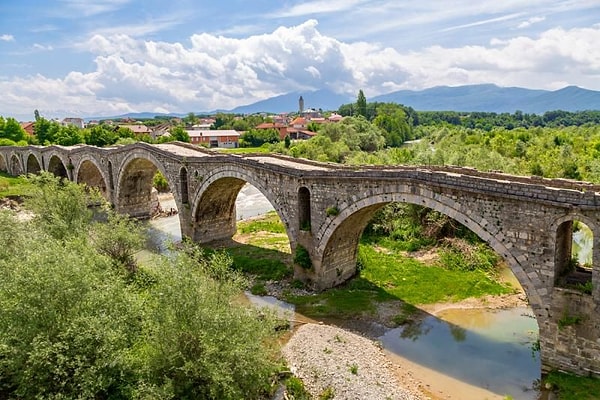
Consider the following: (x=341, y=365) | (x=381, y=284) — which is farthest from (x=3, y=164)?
(x=341, y=365)

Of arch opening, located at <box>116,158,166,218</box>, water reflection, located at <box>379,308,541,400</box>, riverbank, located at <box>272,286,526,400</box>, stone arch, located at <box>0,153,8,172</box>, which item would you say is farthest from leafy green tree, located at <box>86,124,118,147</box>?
water reflection, located at <box>379,308,541,400</box>

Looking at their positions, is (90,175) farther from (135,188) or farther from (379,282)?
(379,282)

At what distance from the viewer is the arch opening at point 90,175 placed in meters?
50.7

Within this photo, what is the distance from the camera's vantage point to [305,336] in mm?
19688

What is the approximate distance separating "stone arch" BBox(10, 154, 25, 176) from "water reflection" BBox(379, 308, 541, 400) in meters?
64.7

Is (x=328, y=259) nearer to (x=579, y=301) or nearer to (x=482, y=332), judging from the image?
(x=482, y=332)

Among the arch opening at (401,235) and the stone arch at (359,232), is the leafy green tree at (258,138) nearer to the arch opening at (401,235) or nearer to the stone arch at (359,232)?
the arch opening at (401,235)

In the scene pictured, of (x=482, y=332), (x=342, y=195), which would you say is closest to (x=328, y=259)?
(x=342, y=195)

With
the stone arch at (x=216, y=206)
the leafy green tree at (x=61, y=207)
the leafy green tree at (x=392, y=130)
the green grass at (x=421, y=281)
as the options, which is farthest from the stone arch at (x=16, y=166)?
the leafy green tree at (x=392, y=130)

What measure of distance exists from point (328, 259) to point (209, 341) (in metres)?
12.0

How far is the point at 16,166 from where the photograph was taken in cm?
6831

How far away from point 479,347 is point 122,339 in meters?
13.7

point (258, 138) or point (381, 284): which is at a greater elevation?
point (258, 138)

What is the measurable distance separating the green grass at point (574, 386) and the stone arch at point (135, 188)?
34.7 metres
